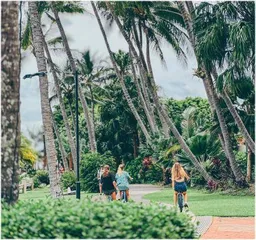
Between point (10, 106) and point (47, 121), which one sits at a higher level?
point (47, 121)

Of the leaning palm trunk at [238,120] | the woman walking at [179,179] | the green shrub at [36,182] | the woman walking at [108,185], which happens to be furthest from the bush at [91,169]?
the green shrub at [36,182]

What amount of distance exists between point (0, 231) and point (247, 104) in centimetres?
1762

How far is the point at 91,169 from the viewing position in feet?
86.8

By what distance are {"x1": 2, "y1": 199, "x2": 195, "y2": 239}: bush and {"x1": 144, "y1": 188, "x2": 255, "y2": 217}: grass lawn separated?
29.2 feet

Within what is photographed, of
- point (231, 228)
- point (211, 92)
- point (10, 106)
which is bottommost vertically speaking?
point (231, 228)

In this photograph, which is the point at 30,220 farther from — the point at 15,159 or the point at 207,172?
the point at 207,172

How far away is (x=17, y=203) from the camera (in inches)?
272

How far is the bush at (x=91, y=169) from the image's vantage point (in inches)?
1040

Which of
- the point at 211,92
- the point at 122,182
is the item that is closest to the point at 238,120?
the point at 211,92

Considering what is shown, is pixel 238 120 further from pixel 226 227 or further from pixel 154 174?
pixel 154 174

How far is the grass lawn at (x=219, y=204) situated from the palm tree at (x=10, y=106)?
352 inches

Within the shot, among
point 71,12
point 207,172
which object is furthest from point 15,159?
point 71,12

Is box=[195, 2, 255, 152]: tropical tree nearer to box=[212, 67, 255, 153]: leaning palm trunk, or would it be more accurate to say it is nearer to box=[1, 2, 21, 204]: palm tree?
box=[212, 67, 255, 153]: leaning palm trunk

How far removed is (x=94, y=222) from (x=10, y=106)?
214 centimetres
